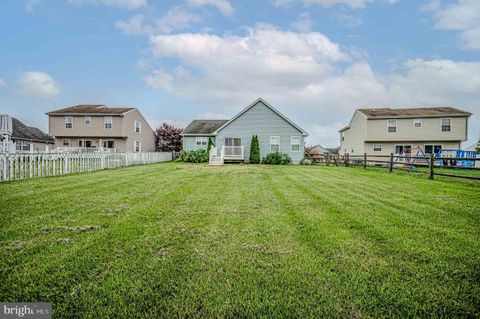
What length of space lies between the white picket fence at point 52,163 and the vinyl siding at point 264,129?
11.6 meters

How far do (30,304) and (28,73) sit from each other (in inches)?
1302

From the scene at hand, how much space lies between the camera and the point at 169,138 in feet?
129

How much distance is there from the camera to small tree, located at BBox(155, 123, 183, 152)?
129ft

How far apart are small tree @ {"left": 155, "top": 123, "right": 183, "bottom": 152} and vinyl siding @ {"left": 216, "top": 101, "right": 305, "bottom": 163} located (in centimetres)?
1630

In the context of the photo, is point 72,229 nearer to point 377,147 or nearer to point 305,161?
point 305,161

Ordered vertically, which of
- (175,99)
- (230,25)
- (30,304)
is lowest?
(30,304)

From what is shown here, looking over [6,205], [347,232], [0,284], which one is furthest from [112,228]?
[347,232]

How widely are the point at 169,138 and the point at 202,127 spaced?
988 cm

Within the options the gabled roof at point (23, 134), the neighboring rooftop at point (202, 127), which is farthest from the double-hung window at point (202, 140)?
the gabled roof at point (23, 134)

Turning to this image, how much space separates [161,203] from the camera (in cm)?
547

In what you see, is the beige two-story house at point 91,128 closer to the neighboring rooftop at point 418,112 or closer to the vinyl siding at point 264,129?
the vinyl siding at point 264,129

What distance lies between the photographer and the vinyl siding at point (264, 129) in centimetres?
2544

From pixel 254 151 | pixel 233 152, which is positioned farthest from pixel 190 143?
pixel 254 151

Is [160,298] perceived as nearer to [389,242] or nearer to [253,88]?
[389,242]
